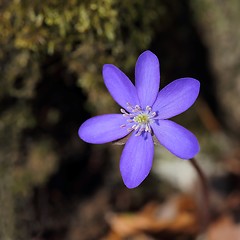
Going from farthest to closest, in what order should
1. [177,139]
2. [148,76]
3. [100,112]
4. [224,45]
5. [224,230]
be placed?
[224,45]
[224,230]
[100,112]
[148,76]
[177,139]

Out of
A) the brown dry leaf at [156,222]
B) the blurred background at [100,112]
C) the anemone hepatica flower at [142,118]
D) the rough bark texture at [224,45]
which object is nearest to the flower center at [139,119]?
the anemone hepatica flower at [142,118]

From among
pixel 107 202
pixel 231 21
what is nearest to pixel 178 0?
pixel 231 21

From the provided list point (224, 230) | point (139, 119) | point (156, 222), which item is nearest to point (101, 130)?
point (139, 119)

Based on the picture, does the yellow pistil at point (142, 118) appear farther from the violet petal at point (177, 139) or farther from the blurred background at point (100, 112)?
the blurred background at point (100, 112)

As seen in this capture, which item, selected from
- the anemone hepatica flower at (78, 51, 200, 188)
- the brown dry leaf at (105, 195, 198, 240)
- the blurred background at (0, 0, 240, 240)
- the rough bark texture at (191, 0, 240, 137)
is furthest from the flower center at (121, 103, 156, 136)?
the rough bark texture at (191, 0, 240, 137)

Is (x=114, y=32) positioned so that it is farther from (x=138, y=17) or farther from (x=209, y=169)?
(x=209, y=169)

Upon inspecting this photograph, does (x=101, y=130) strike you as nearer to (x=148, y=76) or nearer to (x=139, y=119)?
(x=139, y=119)

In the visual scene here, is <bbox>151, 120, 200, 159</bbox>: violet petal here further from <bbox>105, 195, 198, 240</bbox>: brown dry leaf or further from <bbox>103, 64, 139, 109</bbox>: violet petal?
<bbox>105, 195, 198, 240</bbox>: brown dry leaf
